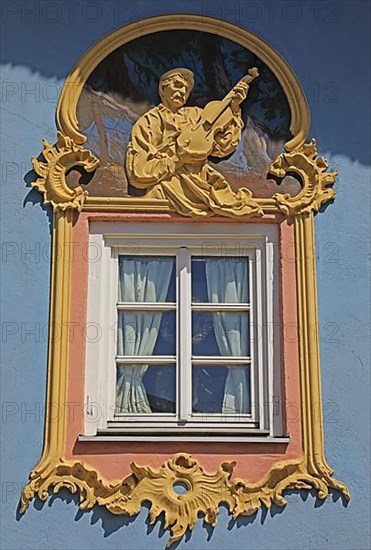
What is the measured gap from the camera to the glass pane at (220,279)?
8109 mm

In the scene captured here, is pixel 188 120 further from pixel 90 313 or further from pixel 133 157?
pixel 90 313

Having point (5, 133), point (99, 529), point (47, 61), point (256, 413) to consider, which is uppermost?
point (47, 61)

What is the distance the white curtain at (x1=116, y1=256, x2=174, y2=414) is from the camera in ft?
25.9

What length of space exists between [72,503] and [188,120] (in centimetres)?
275

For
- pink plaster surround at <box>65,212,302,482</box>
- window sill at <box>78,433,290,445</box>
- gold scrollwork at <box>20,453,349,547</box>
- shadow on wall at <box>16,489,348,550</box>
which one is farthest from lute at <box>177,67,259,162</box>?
shadow on wall at <box>16,489,348,550</box>

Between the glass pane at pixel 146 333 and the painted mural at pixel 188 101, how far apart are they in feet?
2.77

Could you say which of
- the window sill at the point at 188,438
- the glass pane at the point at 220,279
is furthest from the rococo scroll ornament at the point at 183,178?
the glass pane at the point at 220,279

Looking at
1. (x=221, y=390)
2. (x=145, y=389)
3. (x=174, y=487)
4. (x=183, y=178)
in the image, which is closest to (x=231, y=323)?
(x=221, y=390)

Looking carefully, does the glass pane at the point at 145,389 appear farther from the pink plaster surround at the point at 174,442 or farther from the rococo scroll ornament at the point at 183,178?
the rococo scroll ornament at the point at 183,178

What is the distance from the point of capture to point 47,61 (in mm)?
8469

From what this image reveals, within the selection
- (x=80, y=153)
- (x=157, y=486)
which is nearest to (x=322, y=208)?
(x=80, y=153)

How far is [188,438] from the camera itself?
7.63 m

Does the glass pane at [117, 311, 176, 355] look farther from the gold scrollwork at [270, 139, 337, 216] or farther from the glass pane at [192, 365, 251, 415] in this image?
the gold scrollwork at [270, 139, 337, 216]

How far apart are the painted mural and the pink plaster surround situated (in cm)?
60
